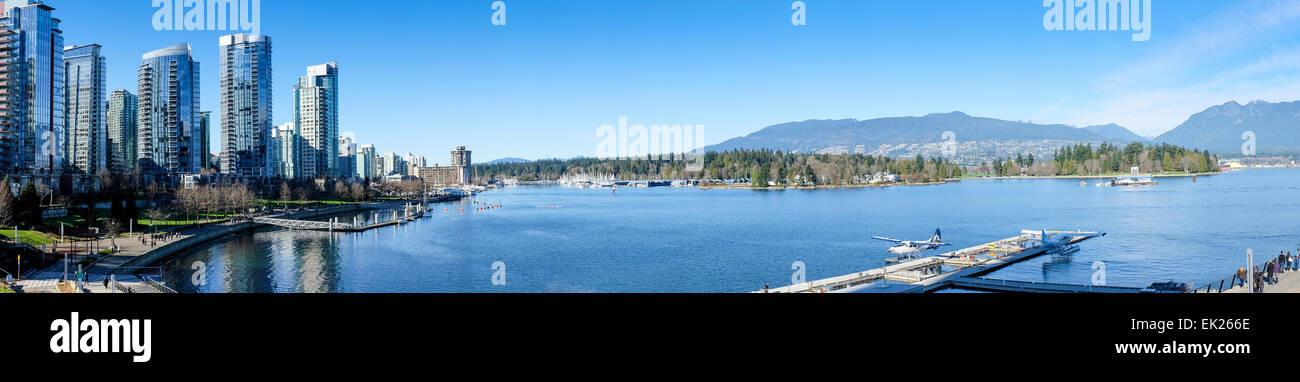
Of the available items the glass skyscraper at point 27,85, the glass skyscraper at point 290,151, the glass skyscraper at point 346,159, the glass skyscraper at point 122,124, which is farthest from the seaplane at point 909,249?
the glass skyscraper at point 346,159

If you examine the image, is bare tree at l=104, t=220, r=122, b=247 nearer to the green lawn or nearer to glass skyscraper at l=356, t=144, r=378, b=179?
the green lawn

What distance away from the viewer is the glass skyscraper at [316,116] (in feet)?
214

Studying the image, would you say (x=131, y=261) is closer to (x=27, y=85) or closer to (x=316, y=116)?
(x=27, y=85)

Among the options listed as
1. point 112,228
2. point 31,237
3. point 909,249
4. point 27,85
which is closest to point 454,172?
point 27,85

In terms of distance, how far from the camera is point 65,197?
23609 millimetres

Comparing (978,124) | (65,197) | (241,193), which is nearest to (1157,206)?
(241,193)

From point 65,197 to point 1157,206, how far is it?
4257cm

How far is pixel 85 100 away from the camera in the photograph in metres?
40.8

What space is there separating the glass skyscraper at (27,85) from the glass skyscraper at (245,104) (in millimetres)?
23854

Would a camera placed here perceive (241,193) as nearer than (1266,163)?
Yes

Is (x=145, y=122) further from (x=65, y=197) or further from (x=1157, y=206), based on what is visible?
(x=1157, y=206)
